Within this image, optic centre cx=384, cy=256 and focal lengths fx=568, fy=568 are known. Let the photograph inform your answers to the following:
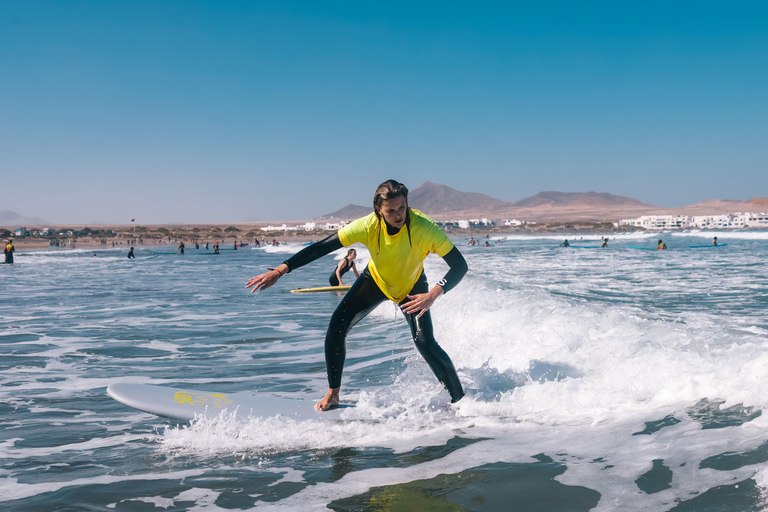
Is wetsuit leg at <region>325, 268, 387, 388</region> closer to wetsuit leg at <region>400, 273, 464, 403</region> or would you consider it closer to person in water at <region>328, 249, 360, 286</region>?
wetsuit leg at <region>400, 273, 464, 403</region>

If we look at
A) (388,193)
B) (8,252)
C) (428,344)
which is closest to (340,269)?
(428,344)

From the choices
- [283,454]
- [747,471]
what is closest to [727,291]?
[747,471]

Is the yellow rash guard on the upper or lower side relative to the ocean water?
upper

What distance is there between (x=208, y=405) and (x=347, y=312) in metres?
1.56

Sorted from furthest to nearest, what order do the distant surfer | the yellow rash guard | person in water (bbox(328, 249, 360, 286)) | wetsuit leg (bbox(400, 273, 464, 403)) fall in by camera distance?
the distant surfer
person in water (bbox(328, 249, 360, 286))
wetsuit leg (bbox(400, 273, 464, 403))
the yellow rash guard

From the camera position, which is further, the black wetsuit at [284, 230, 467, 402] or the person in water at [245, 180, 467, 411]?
the black wetsuit at [284, 230, 467, 402]

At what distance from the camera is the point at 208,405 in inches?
202

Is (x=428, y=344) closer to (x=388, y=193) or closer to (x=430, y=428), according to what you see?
(x=430, y=428)

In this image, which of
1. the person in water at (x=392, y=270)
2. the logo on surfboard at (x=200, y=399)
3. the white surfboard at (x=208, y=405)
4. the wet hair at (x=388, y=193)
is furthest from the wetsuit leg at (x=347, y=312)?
the logo on surfboard at (x=200, y=399)

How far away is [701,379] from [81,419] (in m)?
5.79

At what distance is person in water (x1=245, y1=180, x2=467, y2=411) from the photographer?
4.32 m

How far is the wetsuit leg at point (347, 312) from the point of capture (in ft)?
15.9

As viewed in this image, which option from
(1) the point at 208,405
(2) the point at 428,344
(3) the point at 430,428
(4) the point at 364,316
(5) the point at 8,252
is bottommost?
(3) the point at 430,428

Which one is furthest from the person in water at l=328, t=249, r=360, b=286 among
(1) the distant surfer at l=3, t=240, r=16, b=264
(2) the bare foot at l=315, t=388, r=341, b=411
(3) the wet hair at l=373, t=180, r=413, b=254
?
(1) the distant surfer at l=3, t=240, r=16, b=264
